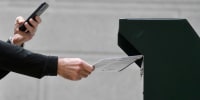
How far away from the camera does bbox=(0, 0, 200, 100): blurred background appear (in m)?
1.77

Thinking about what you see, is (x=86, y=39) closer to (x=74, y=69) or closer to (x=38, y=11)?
(x=38, y=11)

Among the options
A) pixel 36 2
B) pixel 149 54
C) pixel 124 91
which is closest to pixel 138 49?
pixel 149 54

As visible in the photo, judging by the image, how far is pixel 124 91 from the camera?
1771 mm

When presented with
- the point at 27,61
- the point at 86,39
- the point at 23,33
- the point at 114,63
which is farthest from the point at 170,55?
the point at 86,39

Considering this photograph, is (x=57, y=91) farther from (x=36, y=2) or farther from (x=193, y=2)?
(x=193, y=2)

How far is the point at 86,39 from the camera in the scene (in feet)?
5.87

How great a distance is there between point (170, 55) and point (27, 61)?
332 mm

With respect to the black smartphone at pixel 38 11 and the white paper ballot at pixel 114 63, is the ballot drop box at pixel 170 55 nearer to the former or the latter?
the white paper ballot at pixel 114 63

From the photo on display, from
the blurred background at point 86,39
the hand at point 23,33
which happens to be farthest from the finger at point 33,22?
the blurred background at point 86,39

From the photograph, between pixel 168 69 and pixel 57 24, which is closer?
pixel 168 69

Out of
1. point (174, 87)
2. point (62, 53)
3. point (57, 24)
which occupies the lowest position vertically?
point (174, 87)

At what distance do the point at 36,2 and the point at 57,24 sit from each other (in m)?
0.14

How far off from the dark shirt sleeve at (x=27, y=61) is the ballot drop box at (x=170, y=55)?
189 mm

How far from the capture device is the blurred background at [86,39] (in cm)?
177
